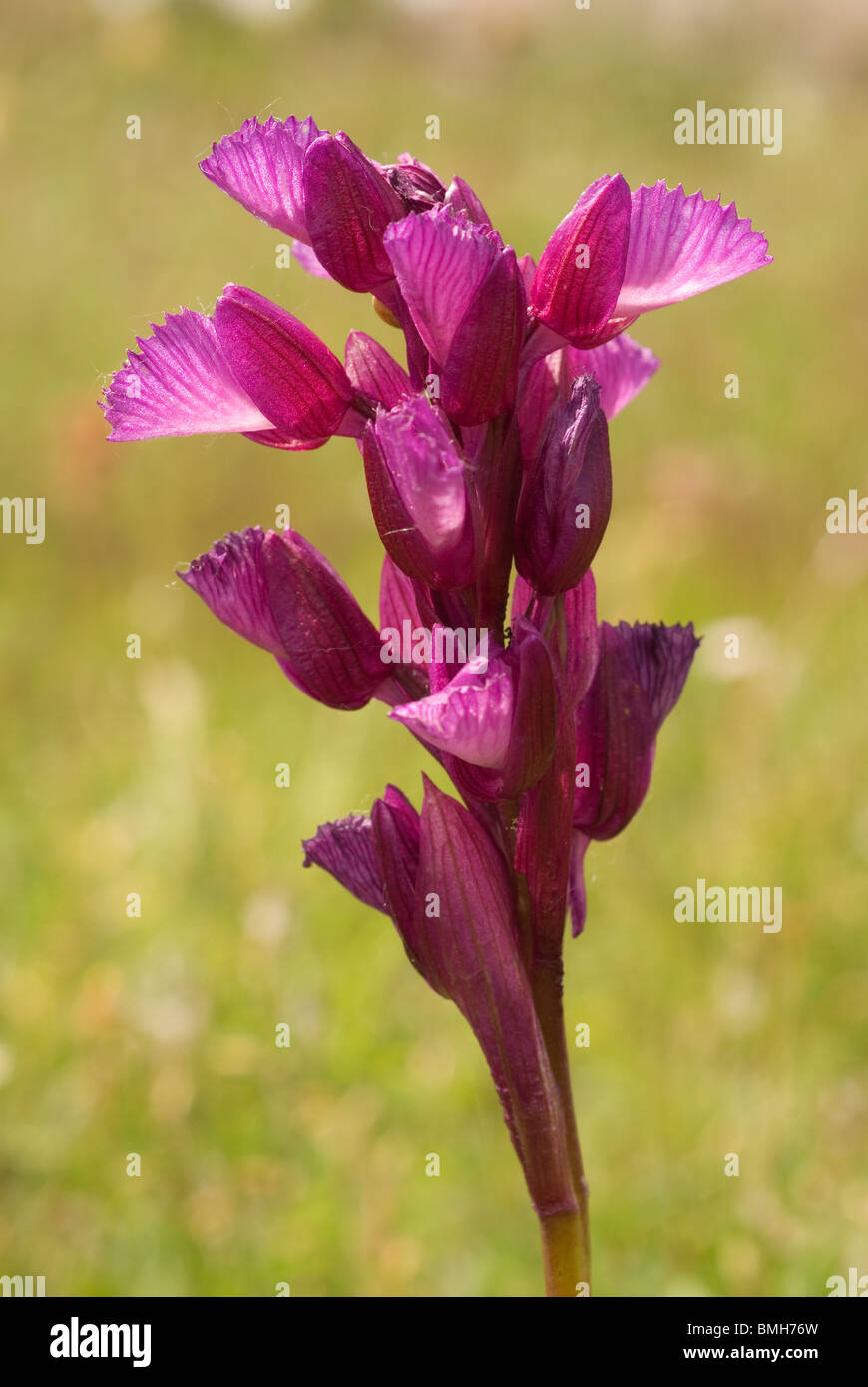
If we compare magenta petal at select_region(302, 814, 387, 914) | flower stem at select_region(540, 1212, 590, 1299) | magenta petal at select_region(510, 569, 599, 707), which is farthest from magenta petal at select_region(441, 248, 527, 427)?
flower stem at select_region(540, 1212, 590, 1299)

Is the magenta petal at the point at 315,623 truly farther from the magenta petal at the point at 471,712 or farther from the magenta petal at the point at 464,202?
the magenta petal at the point at 464,202

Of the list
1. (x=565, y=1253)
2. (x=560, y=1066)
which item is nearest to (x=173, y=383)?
(x=560, y=1066)

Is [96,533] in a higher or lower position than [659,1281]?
higher

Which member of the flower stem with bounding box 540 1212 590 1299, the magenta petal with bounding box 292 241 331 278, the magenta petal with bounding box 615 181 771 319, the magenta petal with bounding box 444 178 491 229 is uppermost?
the magenta petal with bounding box 292 241 331 278

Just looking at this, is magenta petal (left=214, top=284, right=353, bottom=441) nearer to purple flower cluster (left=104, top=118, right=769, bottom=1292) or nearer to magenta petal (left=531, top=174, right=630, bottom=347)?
purple flower cluster (left=104, top=118, right=769, bottom=1292)

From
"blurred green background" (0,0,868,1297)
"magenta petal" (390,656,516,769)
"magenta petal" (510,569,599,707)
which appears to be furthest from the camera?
"blurred green background" (0,0,868,1297)

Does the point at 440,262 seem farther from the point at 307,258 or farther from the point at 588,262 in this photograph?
the point at 307,258

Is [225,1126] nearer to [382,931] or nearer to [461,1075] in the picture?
[461,1075]

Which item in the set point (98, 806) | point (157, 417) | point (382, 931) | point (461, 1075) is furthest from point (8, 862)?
point (157, 417)
